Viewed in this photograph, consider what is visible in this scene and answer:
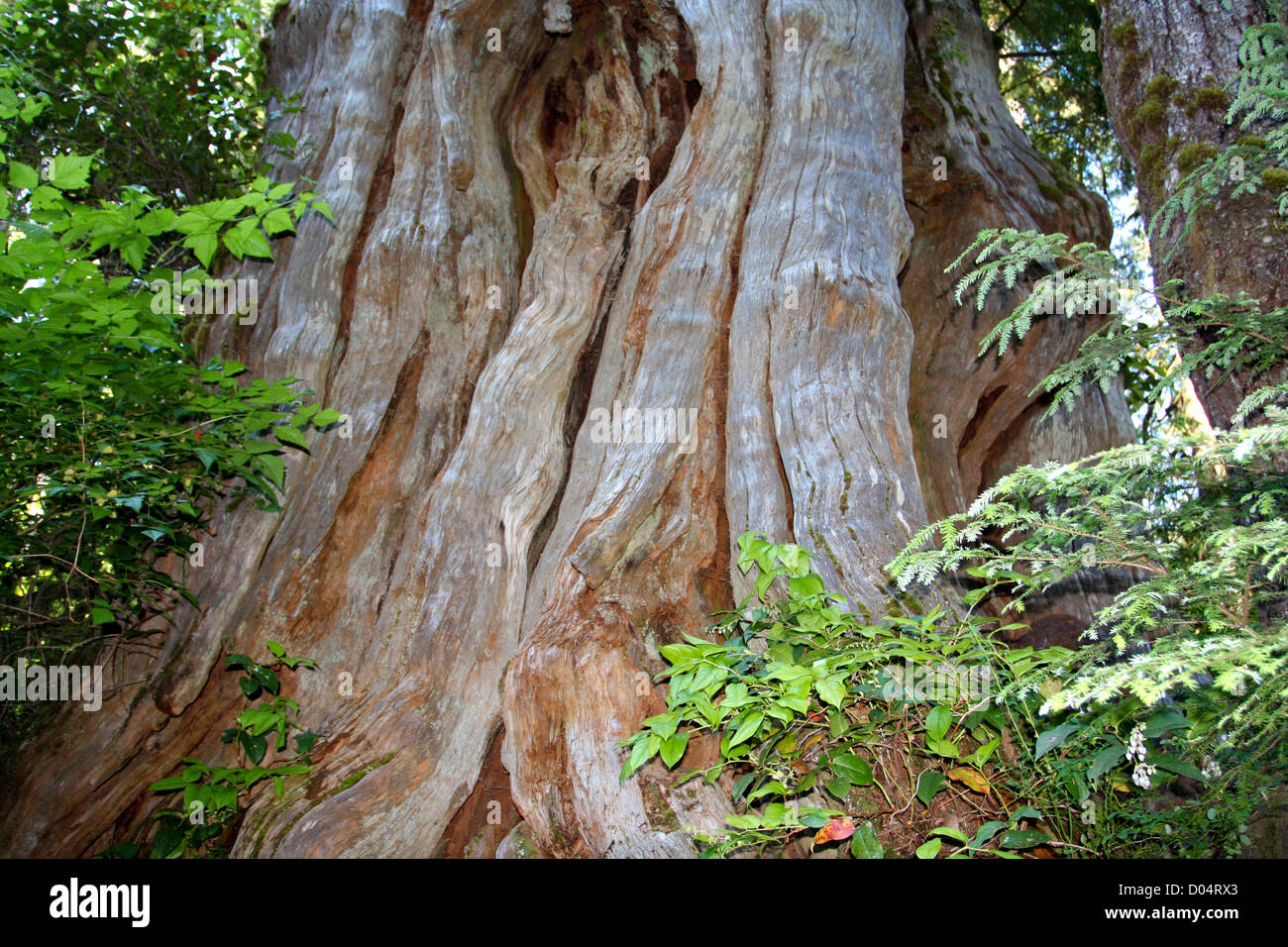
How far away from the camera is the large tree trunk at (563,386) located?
10.2 ft

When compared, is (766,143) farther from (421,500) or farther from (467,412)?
(421,500)

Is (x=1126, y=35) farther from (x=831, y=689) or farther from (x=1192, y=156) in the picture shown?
(x=831, y=689)

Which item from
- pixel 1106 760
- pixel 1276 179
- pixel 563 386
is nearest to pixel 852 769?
pixel 1106 760

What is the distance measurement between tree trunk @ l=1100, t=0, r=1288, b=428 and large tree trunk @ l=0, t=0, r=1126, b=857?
3.79 feet

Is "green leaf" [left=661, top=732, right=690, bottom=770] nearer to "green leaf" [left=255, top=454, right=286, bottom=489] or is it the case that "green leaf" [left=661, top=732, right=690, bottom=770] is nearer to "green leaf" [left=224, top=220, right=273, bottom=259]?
"green leaf" [left=255, top=454, right=286, bottom=489]

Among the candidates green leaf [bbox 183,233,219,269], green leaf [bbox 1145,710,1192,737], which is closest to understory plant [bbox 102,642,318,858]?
green leaf [bbox 183,233,219,269]

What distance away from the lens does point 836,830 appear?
1907 millimetres

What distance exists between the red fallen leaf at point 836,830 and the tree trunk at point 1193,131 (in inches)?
59.5

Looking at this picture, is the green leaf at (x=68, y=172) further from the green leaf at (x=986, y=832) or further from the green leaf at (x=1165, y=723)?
the green leaf at (x=1165, y=723)

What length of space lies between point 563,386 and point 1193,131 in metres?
2.68

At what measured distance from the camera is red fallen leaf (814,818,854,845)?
74.8 inches

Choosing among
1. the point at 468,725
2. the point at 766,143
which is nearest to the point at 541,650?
the point at 468,725

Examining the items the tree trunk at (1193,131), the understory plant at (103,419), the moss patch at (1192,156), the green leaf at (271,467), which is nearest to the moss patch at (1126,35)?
the tree trunk at (1193,131)

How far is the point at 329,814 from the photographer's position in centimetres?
293
